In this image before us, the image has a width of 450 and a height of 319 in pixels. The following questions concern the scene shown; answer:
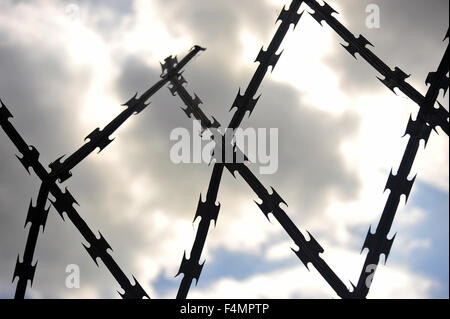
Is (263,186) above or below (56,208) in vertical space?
below

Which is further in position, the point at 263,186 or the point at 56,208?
the point at 56,208

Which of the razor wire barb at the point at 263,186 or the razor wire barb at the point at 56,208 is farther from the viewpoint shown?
the razor wire barb at the point at 56,208

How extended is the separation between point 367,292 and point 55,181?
4.56m

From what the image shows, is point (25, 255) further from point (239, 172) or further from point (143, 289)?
point (239, 172)

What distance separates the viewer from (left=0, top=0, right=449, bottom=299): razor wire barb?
4.48m

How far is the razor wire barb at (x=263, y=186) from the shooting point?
14.7 ft

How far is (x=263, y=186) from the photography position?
5086 millimetres

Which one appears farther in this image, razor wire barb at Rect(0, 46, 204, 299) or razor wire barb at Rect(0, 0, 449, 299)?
razor wire barb at Rect(0, 46, 204, 299)
